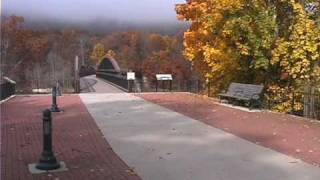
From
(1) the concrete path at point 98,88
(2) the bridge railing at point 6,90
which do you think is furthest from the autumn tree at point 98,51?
(2) the bridge railing at point 6,90

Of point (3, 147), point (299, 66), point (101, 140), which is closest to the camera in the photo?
point (3, 147)

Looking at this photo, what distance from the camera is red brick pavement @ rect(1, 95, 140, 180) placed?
833 cm

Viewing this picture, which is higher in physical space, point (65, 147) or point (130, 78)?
point (130, 78)

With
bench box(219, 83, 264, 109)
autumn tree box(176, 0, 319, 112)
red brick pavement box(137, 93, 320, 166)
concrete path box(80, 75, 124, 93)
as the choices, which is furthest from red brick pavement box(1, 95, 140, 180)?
concrete path box(80, 75, 124, 93)

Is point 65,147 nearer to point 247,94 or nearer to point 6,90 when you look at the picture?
point 247,94

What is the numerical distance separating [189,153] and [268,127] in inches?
167

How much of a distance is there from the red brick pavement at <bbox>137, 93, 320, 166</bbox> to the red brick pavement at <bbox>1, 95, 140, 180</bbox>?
10.4 ft

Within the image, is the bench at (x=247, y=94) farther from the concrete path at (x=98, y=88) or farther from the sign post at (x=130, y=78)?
the concrete path at (x=98, y=88)

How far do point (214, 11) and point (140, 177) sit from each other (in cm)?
1394

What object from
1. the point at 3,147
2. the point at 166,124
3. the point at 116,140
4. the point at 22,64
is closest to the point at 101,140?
the point at 116,140

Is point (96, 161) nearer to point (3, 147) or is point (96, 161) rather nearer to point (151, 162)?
point (151, 162)

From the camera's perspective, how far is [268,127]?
45.3ft

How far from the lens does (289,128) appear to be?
13641 mm

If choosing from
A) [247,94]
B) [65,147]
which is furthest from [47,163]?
[247,94]
